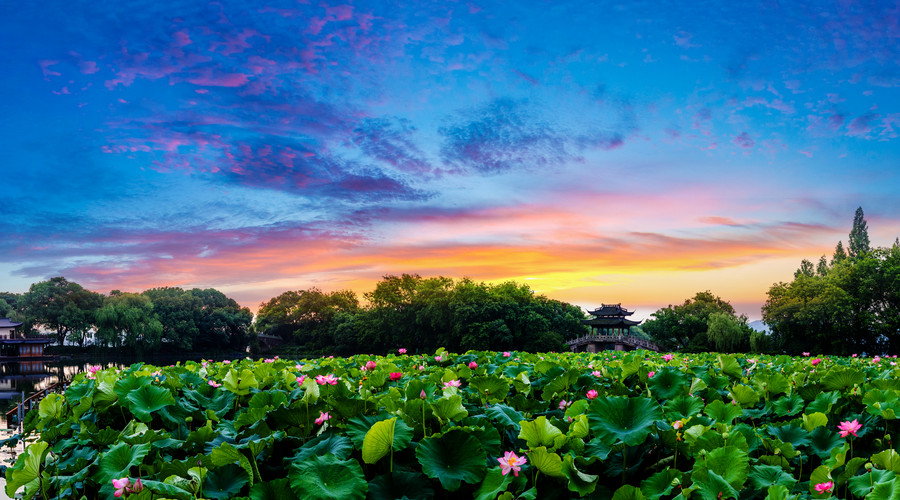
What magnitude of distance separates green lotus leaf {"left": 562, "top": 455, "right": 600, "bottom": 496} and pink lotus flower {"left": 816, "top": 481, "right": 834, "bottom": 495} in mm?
818

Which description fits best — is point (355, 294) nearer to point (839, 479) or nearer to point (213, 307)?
point (213, 307)

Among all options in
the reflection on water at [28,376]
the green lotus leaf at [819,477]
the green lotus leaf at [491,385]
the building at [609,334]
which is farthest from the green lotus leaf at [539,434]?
the building at [609,334]

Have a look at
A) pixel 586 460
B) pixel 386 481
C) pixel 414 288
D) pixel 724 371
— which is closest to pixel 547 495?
pixel 586 460

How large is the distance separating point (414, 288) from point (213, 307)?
2485cm

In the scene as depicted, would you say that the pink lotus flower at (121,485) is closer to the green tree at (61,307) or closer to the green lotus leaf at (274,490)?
the green lotus leaf at (274,490)

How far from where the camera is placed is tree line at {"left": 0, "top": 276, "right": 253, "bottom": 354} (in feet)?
169

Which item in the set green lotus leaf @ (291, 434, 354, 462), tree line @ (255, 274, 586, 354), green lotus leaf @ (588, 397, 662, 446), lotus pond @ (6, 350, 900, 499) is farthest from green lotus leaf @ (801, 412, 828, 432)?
tree line @ (255, 274, 586, 354)

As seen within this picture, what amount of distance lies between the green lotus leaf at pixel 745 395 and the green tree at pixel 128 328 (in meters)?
56.1

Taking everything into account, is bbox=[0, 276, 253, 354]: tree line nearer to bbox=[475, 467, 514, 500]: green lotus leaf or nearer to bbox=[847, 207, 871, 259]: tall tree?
bbox=[475, 467, 514, 500]: green lotus leaf

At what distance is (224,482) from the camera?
6.71 ft

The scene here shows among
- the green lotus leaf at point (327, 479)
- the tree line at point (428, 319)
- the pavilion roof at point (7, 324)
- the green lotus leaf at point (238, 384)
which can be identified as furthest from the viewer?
the pavilion roof at point (7, 324)

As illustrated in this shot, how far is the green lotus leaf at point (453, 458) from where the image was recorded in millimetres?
1956

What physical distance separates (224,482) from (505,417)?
1169 mm

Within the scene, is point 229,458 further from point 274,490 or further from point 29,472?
point 29,472
